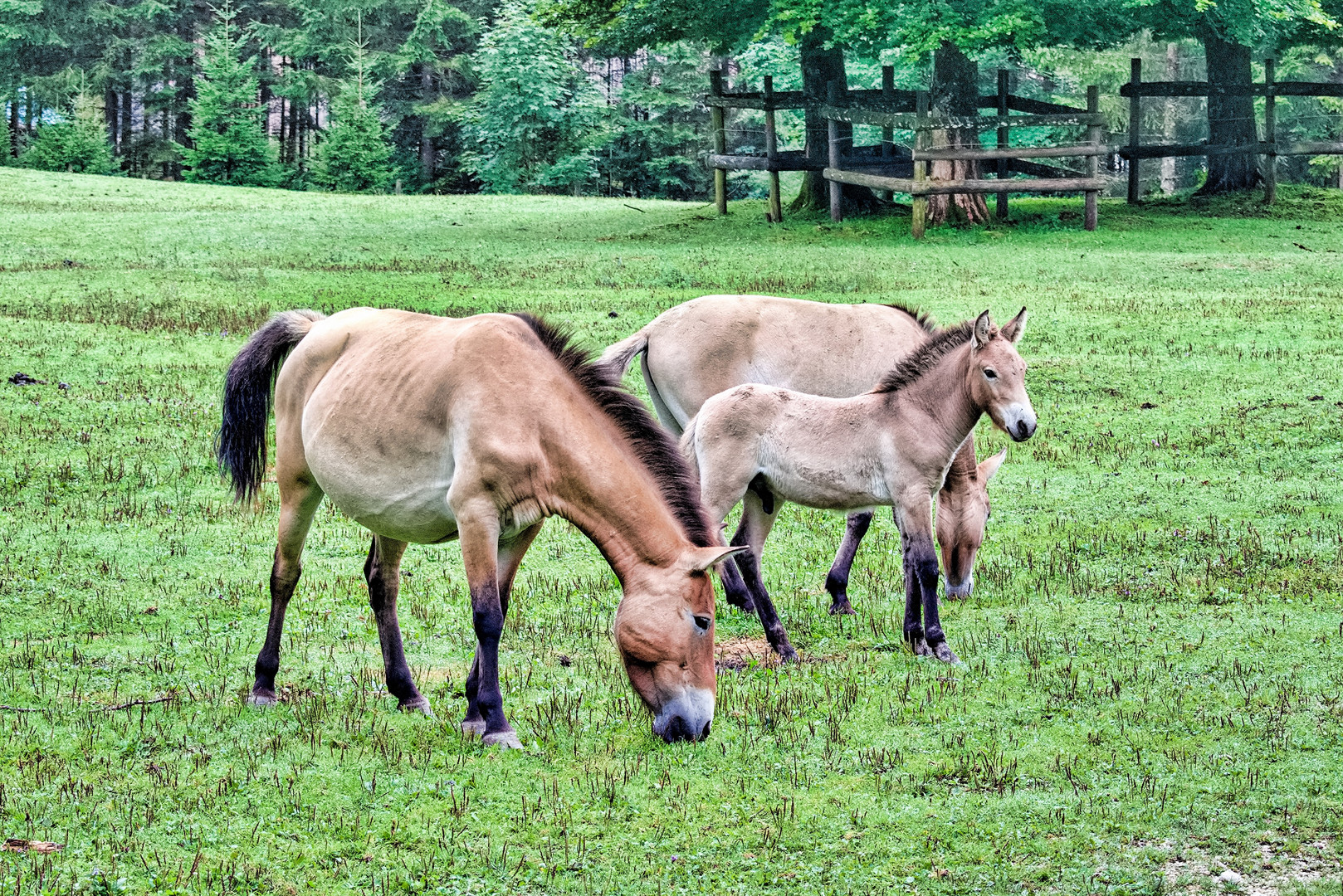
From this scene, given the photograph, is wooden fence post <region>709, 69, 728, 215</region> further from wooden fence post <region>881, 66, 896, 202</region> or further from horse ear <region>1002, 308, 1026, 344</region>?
horse ear <region>1002, 308, 1026, 344</region>

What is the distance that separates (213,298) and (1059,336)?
1209cm

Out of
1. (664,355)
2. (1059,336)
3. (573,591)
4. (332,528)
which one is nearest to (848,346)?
(664,355)

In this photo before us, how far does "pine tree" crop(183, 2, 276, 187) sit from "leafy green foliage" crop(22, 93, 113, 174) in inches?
126

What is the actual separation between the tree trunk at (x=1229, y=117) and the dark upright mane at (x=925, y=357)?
28.8 metres

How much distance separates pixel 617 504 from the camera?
6.27 meters

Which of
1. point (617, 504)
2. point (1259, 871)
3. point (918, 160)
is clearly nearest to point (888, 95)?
point (918, 160)

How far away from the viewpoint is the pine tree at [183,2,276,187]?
2051 inches

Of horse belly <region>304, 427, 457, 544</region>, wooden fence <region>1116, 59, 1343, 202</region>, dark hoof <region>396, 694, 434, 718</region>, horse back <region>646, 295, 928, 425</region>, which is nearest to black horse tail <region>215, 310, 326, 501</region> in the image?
horse belly <region>304, 427, 457, 544</region>

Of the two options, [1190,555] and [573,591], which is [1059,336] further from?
[573,591]

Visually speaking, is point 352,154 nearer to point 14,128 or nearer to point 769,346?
point 14,128

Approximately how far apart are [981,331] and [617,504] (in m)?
3.30

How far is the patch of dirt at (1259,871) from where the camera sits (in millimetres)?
5273

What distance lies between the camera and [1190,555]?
10.4 meters

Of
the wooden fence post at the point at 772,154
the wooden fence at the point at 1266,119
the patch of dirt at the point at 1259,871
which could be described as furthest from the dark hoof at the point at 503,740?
the wooden fence at the point at 1266,119
